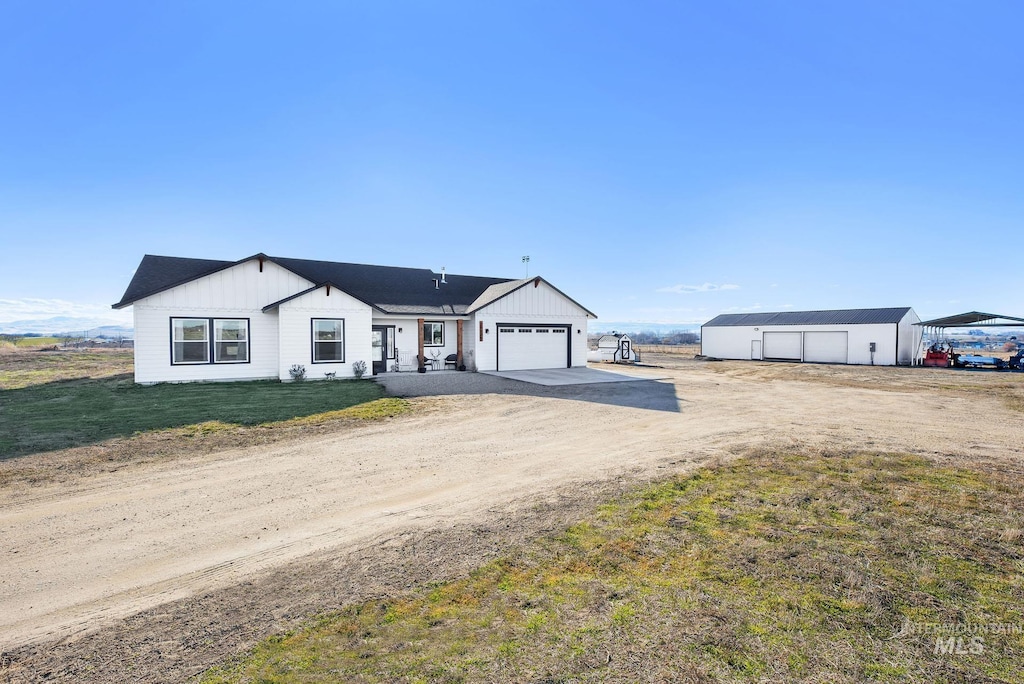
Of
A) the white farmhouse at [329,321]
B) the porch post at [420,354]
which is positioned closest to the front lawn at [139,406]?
the white farmhouse at [329,321]

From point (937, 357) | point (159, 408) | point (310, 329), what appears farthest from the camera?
point (937, 357)

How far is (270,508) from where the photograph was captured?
5.38 meters

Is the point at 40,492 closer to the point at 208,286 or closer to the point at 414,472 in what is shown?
the point at 414,472

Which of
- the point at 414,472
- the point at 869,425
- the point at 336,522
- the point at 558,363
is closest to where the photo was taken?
the point at 336,522

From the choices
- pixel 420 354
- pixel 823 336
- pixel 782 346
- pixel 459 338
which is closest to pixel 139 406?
pixel 420 354

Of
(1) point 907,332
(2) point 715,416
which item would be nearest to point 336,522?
(2) point 715,416

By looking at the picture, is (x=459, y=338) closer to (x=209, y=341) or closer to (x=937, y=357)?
(x=209, y=341)

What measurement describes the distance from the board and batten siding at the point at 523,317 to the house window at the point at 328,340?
624 centimetres

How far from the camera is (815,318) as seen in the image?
35031mm

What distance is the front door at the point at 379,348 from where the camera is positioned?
21.2 metres

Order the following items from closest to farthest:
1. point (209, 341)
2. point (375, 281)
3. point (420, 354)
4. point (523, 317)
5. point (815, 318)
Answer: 1. point (209, 341)
2. point (420, 354)
3. point (523, 317)
4. point (375, 281)
5. point (815, 318)

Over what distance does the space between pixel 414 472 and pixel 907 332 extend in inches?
1482

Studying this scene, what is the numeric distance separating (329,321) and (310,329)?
800mm

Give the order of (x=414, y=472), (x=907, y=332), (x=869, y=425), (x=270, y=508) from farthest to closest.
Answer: (x=907, y=332)
(x=869, y=425)
(x=414, y=472)
(x=270, y=508)
